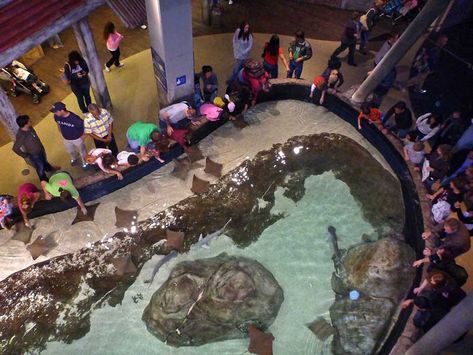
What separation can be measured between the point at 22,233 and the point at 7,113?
2109 millimetres

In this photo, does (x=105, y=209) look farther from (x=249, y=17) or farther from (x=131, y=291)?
(x=249, y=17)

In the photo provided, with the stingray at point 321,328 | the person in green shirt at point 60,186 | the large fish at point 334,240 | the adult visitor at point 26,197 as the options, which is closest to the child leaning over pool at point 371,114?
the large fish at point 334,240

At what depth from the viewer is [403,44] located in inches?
306

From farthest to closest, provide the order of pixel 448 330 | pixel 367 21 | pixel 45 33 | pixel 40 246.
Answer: pixel 367 21, pixel 40 246, pixel 45 33, pixel 448 330

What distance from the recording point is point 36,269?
7.02 m

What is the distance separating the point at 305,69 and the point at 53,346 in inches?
304

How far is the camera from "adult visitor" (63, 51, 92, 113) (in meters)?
7.86

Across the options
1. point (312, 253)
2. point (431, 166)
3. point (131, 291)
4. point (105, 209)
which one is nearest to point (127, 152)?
point (105, 209)

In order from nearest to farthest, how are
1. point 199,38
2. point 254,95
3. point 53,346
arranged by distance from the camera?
point 53,346 < point 254,95 < point 199,38

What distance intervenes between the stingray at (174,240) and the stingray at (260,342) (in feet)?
6.20

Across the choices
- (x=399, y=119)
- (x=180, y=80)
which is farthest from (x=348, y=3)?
(x=180, y=80)

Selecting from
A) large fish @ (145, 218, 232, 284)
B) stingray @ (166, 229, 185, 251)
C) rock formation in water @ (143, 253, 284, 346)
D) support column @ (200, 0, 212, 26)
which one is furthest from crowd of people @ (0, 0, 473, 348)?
support column @ (200, 0, 212, 26)

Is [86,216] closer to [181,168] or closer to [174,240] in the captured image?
[174,240]

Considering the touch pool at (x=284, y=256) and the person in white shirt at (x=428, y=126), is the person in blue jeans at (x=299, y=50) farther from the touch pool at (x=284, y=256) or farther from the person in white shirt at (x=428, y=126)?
the person in white shirt at (x=428, y=126)
